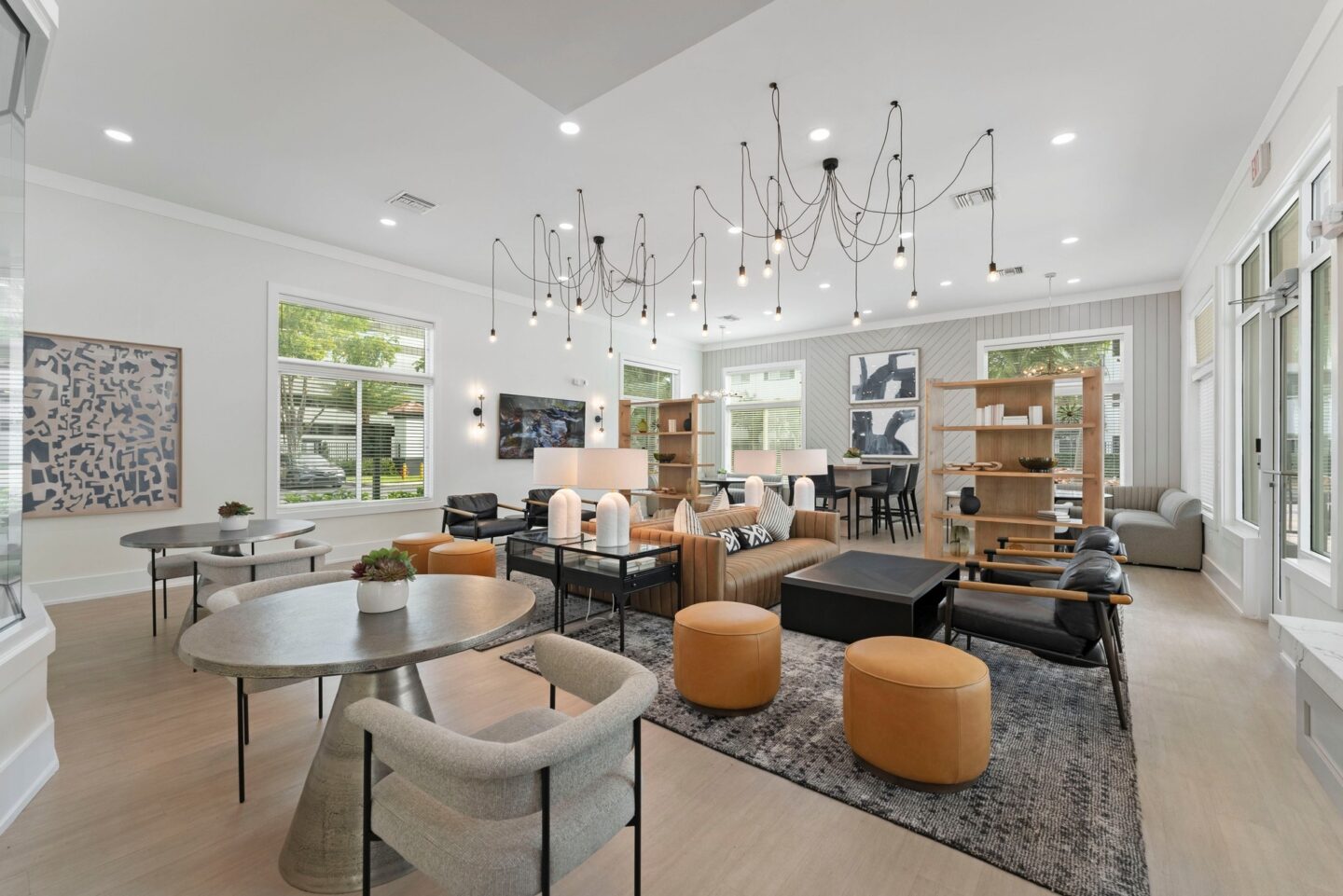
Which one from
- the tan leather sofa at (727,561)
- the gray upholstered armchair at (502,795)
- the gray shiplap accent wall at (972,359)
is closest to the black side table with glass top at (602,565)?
the tan leather sofa at (727,561)

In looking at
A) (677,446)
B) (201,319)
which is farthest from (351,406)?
(677,446)

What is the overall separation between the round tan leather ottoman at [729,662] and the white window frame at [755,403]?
7.80 m

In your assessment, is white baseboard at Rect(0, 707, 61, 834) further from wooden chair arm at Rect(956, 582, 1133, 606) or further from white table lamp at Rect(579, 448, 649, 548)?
wooden chair arm at Rect(956, 582, 1133, 606)

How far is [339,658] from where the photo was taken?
1441 millimetres

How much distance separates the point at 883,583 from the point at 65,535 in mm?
6187

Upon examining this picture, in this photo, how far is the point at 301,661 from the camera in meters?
1.42

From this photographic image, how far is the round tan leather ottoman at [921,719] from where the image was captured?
79.4 inches

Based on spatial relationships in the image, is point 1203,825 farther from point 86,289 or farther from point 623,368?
point 623,368

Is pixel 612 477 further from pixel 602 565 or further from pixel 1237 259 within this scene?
pixel 1237 259

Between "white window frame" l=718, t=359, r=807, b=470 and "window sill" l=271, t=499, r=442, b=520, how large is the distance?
5838 mm

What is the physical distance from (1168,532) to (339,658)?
24.4 feet

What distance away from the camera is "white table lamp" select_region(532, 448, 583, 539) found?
12.9 ft

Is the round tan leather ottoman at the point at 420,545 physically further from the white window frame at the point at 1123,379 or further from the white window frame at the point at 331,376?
the white window frame at the point at 1123,379

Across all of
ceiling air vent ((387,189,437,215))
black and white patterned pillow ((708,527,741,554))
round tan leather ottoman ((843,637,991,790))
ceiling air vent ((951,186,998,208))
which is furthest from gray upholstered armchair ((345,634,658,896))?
ceiling air vent ((951,186,998,208))
